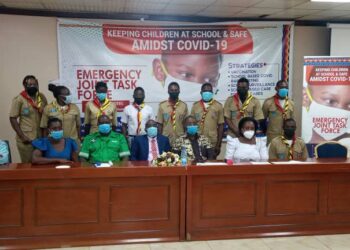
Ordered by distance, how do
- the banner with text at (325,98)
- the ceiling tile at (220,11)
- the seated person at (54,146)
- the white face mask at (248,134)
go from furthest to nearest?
1. the banner with text at (325,98)
2. the ceiling tile at (220,11)
3. the white face mask at (248,134)
4. the seated person at (54,146)

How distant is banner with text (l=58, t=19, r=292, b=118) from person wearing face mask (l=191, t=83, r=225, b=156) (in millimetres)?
1157

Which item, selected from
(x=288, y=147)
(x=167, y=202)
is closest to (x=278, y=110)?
→ (x=288, y=147)

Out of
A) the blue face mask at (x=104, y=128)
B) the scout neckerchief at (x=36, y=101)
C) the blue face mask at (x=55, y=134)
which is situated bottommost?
the blue face mask at (x=55, y=134)

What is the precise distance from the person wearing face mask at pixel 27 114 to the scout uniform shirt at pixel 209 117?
6.45 feet

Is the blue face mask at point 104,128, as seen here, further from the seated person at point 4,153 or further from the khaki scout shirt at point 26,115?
the khaki scout shirt at point 26,115

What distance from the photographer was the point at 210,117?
17.2 feet

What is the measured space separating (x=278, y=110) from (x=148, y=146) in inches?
77.1

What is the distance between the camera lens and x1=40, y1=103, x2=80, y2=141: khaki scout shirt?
492cm

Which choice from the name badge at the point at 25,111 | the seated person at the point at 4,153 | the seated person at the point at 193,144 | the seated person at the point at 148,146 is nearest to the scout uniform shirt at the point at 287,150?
the seated person at the point at 193,144

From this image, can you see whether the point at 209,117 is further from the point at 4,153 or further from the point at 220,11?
the point at 4,153

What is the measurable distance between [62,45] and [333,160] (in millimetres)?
3999

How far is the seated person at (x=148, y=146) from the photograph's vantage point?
4.49m

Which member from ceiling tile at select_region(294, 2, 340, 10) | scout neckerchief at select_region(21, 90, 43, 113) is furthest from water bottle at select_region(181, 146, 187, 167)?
ceiling tile at select_region(294, 2, 340, 10)

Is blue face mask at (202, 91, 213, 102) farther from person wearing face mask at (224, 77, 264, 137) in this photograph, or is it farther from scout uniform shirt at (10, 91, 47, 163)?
scout uniform shirt at (10, 91, 47, 163)
